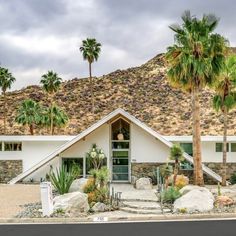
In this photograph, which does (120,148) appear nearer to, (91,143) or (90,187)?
(91,143)

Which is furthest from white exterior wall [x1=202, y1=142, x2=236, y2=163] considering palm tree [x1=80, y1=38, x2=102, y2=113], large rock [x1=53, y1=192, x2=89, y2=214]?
palm tree [x1=80, y1=38, x2=102, y2=113]

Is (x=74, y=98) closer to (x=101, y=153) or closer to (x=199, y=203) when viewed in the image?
(x=101, y=153)

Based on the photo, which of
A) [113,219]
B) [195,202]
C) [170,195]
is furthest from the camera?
[170,195]

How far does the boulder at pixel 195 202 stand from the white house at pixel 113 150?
1280 cm

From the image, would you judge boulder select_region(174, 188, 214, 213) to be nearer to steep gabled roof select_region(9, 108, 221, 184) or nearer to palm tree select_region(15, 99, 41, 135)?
steep gabled roof select_region(9, 108, 221, 184)

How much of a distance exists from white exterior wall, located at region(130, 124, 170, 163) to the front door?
54 centimetres

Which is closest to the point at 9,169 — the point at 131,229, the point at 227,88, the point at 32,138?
the point at 32,138

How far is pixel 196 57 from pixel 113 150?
30.6 feet

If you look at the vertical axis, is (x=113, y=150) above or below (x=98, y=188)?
above

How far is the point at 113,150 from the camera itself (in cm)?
3666

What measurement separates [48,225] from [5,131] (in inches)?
2248

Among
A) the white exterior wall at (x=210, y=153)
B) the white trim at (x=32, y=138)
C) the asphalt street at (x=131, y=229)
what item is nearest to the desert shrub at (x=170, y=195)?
the asphalt street at (x=131, y=229)

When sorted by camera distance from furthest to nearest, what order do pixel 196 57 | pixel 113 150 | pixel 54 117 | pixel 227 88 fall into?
pixel 54 117, pixel 113 150, pixel 227 88, pixel 196 57

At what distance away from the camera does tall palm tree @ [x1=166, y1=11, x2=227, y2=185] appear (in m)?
32.2
